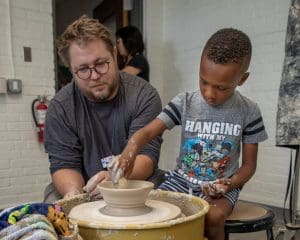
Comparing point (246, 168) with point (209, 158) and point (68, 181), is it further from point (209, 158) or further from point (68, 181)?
point (68, 181)

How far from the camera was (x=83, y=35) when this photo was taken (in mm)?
1312

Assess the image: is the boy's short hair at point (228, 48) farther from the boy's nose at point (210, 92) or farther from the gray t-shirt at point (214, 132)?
the gray t-shirt at point (214, 132)

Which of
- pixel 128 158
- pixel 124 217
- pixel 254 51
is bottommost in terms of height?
pixel 124 217

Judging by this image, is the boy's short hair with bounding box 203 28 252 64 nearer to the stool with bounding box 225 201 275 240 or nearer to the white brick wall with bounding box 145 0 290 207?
the stool with bounding box 225 201 275 240

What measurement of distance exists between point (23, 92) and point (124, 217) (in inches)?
95.7

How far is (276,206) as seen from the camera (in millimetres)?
2844

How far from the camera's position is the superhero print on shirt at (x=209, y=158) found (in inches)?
48.0

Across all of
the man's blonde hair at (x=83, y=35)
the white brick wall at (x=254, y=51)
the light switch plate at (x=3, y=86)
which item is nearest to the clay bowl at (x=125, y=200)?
the man's blonde hair at (x=83, y=35)

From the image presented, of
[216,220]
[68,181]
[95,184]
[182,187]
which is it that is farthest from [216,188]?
[68,181]

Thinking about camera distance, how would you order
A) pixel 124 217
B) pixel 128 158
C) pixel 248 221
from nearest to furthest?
pixel 124 217 → pixel 128 158 → pixel 248 221

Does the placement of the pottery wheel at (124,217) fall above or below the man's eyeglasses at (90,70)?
below

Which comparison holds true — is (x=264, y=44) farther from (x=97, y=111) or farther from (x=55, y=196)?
(x=55, y=196)

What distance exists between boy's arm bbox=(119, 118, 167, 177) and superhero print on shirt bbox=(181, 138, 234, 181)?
0.46 feet

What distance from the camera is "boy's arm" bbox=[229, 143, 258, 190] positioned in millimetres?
1152
